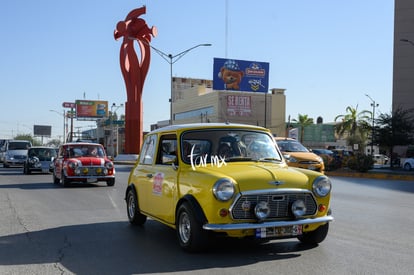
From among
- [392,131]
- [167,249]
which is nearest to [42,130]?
[392,131]

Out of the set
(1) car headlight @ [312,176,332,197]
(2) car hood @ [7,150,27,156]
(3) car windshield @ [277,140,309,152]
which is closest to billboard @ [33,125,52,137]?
(2) car hood @ [7,150,27,156]

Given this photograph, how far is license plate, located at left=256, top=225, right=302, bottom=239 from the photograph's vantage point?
6230 mm

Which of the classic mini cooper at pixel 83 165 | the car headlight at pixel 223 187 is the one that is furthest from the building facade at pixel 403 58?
the car headlight at pixel 223 187

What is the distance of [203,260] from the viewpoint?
6.30 metres

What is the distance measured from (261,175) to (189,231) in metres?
1.19

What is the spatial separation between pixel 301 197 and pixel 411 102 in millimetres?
61852

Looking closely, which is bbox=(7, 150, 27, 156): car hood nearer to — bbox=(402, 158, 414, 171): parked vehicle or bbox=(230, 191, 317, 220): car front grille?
bbox=(402, 158, 414, 171): parked vehicle

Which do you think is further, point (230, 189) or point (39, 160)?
point (39, 160)

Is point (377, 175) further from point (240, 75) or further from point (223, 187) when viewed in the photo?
point (240, 75)

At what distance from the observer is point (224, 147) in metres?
7.44

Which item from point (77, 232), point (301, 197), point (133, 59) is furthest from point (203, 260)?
point (133, 59)

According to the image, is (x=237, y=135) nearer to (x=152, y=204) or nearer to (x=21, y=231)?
(x=152, y=204)

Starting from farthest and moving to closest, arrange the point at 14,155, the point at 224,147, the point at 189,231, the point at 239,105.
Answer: the point at 239,105, the point at 14,155, the point at 224,147, the point at 189,231

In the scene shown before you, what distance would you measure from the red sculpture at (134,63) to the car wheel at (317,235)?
4115cm
